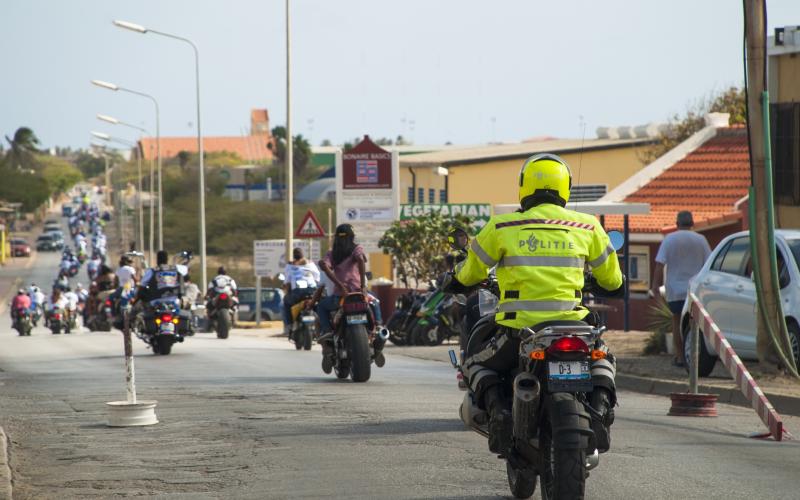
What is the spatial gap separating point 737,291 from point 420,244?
61.4ft

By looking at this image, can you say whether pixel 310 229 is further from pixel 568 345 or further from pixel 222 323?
pixel 568 345

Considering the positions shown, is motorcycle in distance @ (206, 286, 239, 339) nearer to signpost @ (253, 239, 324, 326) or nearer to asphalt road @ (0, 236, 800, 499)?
signpost @ (253, 239, 324, 326)

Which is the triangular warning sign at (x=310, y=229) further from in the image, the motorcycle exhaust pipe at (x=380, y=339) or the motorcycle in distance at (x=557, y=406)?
the motorcycle in distance at (x=557, y=406)

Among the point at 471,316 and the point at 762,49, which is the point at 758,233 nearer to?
the point at 762,49

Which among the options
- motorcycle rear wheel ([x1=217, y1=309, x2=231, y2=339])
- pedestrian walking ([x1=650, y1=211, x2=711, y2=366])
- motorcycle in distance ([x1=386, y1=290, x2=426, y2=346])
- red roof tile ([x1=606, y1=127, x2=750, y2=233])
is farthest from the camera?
red roof tile ([x1=606, y1=127, x2=750, y2=233])

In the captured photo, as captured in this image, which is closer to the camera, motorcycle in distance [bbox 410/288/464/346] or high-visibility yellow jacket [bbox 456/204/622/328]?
high-visibility yellow jacket [bbox 456/204/622/328]

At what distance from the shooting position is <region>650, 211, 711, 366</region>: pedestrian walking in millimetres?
17594

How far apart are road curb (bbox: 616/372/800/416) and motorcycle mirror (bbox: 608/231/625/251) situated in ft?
19.0

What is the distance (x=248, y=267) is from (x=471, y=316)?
289 feet

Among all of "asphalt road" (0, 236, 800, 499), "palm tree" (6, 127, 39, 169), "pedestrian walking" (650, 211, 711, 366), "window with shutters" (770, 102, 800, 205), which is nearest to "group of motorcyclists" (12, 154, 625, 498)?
"asphalt road" (0, 236, 800, 499)

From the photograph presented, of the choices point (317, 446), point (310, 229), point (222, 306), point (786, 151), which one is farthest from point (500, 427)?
point (310, 229)

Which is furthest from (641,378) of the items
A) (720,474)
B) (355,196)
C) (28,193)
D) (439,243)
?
(28,193)

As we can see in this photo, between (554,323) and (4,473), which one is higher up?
(554,323)

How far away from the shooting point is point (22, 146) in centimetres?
18350
